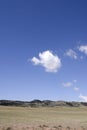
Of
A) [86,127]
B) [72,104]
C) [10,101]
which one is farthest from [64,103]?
[86,127]

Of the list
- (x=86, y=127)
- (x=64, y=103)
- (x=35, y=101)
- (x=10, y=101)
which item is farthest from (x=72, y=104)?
(x=86, y=127)

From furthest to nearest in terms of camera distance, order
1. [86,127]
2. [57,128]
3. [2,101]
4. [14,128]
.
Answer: [2,101], [86,127], [57,128], [14,128]

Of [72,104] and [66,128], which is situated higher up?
[72,104]

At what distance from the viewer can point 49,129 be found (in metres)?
30.0

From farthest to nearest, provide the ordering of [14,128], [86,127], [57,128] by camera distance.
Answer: [86,127] → [57,128] → [14,128]

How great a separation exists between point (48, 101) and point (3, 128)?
402ft

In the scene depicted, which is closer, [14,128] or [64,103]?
[14,128]

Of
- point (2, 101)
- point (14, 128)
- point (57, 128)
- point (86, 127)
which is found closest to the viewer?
point (14, 128)

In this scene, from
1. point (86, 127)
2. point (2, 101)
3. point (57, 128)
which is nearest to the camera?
point (57, 128)

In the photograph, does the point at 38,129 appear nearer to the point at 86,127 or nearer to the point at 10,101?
the point at 86,127

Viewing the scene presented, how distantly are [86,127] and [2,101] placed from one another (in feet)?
368

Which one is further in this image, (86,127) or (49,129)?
(86,127)

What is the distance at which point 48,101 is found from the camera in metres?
151

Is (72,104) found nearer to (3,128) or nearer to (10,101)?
(10,101)
